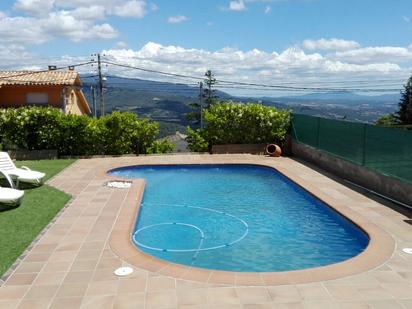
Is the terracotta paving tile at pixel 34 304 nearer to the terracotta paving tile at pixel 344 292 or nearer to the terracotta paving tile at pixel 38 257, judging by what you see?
the terracotta paving tile at pixel 38 257

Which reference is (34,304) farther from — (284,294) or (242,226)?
(242,226)

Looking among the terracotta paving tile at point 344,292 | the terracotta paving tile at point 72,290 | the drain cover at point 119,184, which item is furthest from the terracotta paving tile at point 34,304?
the drain cover at point 119,184

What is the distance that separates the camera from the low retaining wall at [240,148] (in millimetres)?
18906

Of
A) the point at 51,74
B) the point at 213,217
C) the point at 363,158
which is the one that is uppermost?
the point at 51,74

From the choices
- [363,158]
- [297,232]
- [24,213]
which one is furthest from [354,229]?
[24,213]

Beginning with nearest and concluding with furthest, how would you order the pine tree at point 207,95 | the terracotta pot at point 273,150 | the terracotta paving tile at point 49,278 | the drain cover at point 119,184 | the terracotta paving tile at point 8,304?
the terracotta paving tile at point 8,304 → the terracotta paving tile at point 49,278 → the drain cover at point 119,184 → the terracotta pot at point 273,150 → the pine tree at point 207,95

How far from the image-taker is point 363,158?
12.7 metres

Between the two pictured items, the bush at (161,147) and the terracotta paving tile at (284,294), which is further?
the bush at (161,147)

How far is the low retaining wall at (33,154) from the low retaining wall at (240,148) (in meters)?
6.96

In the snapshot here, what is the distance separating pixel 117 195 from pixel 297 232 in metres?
4.78

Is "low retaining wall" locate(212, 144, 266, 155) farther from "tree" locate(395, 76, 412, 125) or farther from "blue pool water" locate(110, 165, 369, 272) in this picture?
"tree" locate(395, 76, 412, 125)

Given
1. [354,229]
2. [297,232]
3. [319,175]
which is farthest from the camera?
[319,175]

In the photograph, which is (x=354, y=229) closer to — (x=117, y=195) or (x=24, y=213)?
(x=117, y=195)

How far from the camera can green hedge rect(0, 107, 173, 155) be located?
17.4 meters
